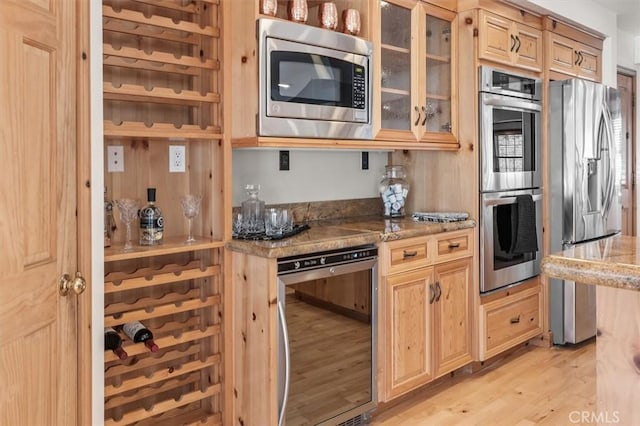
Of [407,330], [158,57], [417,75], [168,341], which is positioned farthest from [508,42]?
[168,341]

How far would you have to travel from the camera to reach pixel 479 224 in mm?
3180

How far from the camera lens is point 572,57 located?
396 cm

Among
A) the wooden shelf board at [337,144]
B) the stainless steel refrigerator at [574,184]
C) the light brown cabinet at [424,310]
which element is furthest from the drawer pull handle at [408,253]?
the stainless steel refrigerator at [574,184]

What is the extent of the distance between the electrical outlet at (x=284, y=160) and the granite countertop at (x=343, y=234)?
36 centimetres

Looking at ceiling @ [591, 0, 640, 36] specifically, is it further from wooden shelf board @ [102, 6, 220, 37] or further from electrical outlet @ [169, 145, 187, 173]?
electrical outlet @ [169, 145, 187, 173]

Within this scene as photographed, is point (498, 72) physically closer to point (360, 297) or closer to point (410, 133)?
point (410, 133)

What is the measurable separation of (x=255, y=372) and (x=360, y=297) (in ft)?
1.96

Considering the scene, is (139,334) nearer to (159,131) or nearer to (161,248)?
(161,248)

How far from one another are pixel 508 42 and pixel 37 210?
9.60ft

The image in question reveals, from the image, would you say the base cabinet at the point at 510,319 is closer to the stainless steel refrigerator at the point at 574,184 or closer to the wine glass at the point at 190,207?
the stainless steel refrigerator at the point at 574,184

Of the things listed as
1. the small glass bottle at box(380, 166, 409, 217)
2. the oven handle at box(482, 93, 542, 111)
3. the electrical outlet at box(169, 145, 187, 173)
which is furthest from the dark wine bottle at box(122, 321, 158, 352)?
the oven handle at box(482, 93, 542, 111)

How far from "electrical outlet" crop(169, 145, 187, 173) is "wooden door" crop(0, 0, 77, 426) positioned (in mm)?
683

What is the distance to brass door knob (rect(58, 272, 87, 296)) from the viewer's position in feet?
5.34

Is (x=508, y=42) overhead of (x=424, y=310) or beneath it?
overhead
